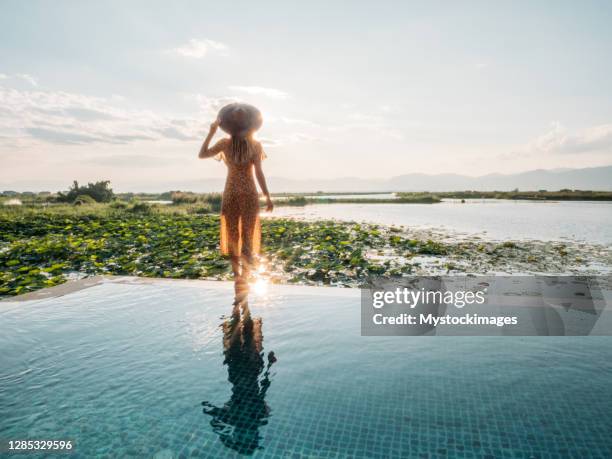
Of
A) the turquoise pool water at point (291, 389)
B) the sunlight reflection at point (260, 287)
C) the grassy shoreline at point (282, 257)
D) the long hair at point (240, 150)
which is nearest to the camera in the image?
the turquoise pool water at point (291, 389)

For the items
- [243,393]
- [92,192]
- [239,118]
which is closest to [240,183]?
[239,118]

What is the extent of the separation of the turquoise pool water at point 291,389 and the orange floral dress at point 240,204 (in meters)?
1.40

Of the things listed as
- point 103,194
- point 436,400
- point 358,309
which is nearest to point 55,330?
point 358,309

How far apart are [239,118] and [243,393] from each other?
10.7 ft

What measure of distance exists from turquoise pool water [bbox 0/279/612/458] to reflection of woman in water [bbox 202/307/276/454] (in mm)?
11

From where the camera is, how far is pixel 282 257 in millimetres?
8469

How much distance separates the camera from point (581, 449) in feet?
6.16

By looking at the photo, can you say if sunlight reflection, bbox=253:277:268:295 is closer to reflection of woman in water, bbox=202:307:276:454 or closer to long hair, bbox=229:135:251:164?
reflection of woman in water, bbox=202:307:276:454

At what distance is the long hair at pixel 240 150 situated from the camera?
14.9 ft

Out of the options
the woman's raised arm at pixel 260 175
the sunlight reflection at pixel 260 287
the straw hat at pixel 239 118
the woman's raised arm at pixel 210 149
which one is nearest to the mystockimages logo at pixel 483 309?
the sunlight reflection at pixel 260 287

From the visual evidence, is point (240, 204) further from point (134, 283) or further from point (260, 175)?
point (134, 283)

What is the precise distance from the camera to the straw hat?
4277 millimetres

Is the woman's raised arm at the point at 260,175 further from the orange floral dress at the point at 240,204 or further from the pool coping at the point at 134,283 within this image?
the pool coping at the point at 134,283

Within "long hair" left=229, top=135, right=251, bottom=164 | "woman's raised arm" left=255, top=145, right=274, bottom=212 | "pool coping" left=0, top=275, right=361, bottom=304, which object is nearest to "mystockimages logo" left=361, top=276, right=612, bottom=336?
"pool coping" left=0, top=275, right=361, bottom=304
